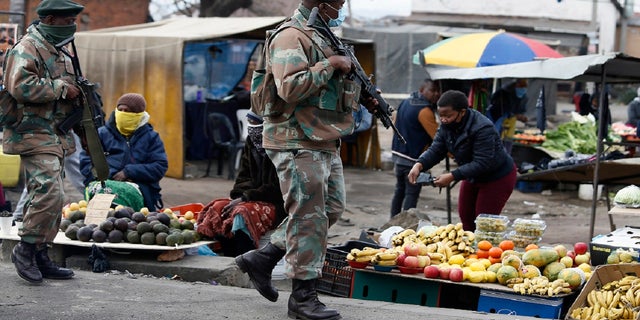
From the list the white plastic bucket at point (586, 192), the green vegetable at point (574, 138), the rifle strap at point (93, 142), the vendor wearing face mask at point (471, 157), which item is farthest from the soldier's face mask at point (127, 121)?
the green vegetable at point (574, 138)

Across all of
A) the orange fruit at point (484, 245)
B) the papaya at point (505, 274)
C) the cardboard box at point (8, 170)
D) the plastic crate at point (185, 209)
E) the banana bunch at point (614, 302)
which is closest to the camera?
the banana bunch at point (614, 302)

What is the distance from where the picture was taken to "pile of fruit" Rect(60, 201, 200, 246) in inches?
318

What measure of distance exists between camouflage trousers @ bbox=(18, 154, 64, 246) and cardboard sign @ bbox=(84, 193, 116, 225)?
173 centimetres

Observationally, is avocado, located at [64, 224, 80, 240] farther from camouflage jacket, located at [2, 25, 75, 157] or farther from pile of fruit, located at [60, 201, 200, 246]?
camouflage jacket, located at [2, 25, 75, 157]

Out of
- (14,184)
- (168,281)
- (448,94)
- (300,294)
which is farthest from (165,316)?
(14,184)

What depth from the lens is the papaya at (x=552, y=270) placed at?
283 inches

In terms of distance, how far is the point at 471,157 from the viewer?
9.20m

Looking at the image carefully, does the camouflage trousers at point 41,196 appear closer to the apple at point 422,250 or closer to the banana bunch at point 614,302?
the apple at point 422,250

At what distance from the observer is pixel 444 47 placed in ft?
53.0

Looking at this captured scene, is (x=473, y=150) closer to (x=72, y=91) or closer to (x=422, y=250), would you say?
(x=422, y=250)

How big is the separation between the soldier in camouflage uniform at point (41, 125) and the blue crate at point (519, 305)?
2.95 m

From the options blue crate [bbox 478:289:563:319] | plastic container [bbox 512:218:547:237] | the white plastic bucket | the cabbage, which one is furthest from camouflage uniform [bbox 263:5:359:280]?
the white plastic bucket

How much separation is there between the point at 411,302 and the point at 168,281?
181cm

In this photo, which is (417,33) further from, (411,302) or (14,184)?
(411,302)
